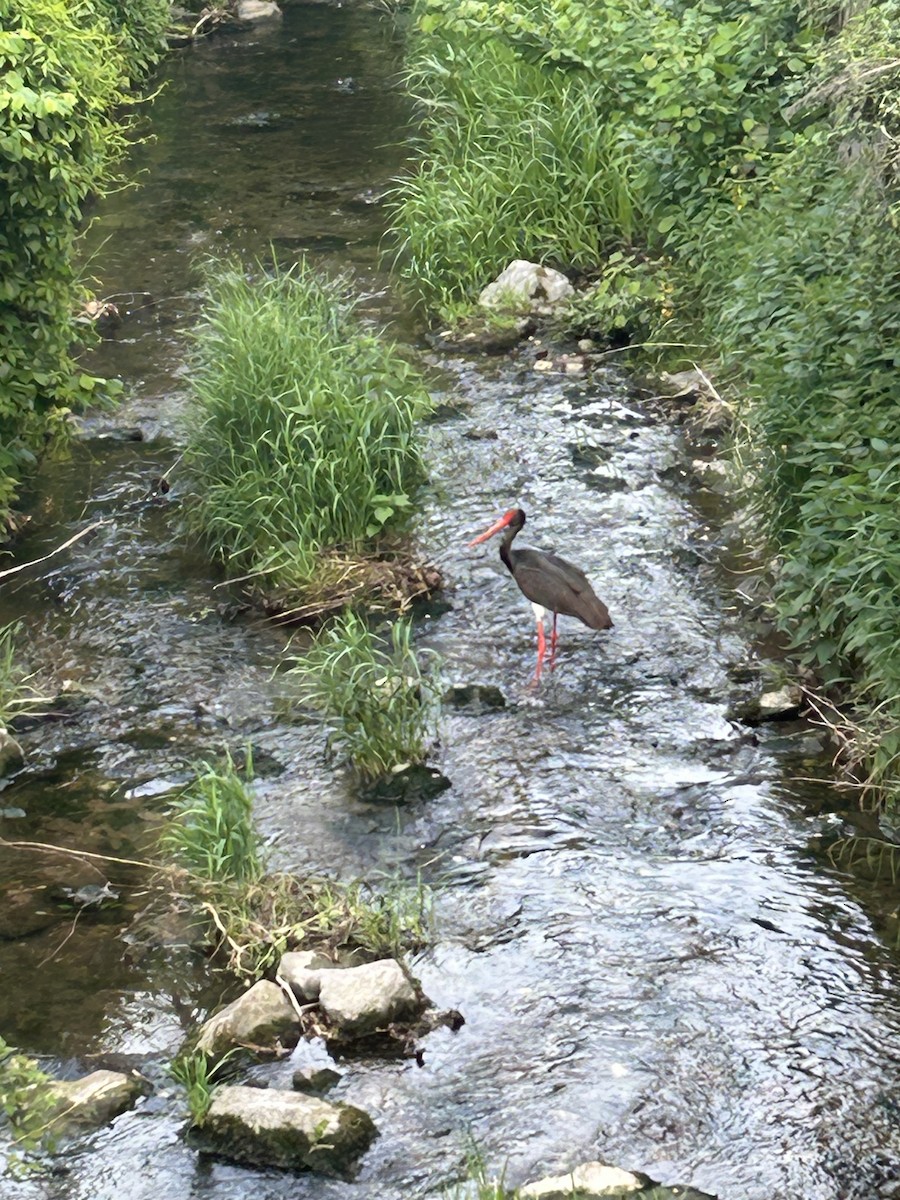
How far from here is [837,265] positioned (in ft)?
22.0

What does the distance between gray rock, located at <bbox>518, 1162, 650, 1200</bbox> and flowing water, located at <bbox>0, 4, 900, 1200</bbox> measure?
13 centimetres

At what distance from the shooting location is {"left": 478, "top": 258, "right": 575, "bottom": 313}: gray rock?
991cm

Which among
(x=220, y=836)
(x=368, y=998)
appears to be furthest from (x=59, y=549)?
(x=368, y=998)

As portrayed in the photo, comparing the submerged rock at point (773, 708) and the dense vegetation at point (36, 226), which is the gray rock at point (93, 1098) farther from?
the dense vegetation at point (36, 226)

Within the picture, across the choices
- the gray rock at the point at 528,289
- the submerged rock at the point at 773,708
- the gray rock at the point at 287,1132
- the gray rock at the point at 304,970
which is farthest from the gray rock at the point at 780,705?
the gray rock at the point at 528,289

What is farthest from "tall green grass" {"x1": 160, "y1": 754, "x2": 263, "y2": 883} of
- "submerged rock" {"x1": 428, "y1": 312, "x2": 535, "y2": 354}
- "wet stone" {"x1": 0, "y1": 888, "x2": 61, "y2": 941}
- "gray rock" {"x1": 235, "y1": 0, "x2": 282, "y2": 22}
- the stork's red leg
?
"gray rock" {"x1": 235, "y1": 0, "x2": 282, "y2": 22}

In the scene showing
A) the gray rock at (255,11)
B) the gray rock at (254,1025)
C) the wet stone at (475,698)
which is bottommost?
the gray rock at (254,1025)

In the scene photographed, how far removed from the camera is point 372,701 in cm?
600

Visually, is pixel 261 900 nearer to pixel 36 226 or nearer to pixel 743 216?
pixel 36 226

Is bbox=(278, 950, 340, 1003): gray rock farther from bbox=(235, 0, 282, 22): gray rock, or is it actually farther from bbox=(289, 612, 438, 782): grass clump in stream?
bbox=(235, 0, 282, 22): gray rock

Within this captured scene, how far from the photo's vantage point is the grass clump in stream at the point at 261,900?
201 inches

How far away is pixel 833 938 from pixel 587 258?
20.6 ft

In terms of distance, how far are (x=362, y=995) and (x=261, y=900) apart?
663 millimetres

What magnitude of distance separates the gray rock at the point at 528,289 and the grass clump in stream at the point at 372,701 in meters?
4.09
